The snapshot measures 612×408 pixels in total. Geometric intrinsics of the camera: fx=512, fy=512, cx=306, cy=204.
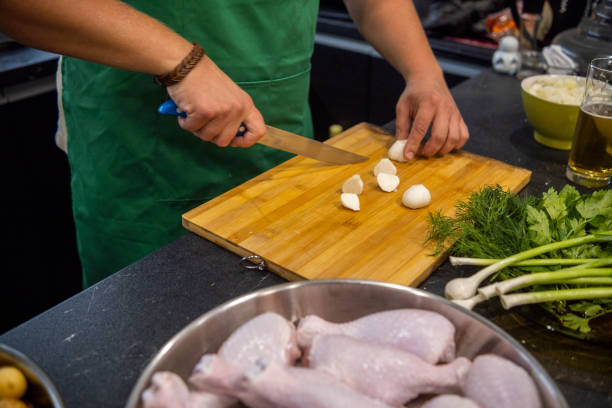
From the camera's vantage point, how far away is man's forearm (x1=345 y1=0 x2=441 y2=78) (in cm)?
150

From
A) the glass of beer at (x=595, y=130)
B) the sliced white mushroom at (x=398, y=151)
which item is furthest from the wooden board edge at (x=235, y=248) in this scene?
the glass of beer at (x=595, y=130)

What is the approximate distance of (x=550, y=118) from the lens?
1404 millimetres

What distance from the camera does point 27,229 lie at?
2.20 m

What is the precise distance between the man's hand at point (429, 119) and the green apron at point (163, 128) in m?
0.31

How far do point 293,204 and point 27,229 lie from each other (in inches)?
62.2

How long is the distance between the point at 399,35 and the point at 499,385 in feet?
3.92

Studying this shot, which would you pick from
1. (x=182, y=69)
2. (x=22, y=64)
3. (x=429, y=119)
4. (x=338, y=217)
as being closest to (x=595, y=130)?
(x=429, y=119)

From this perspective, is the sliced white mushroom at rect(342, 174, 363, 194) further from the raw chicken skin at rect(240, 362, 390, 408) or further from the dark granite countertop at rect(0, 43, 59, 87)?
the dark granite countertop at rect(0, 43, 59, 87)

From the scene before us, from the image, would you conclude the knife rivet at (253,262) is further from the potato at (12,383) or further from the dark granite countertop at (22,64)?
the dark granite countertop at (22,64)

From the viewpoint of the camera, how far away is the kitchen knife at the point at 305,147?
122cm

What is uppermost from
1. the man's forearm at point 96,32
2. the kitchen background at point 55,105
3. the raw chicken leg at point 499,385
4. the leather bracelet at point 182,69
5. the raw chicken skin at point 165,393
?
the man's forearm at point 96,32

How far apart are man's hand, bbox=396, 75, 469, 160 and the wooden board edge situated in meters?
0.54

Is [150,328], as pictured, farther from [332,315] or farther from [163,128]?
[163,128]

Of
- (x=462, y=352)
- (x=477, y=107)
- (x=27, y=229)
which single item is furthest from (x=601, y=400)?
(x=27, y=229)
